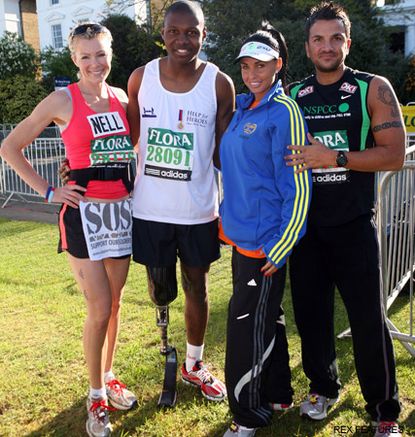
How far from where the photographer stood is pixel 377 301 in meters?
2.59

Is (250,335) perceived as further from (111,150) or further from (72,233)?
(111,150)

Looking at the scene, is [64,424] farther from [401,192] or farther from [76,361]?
[401,192]

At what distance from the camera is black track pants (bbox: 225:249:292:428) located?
2568 millimetres

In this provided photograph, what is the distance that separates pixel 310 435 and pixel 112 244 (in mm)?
1547

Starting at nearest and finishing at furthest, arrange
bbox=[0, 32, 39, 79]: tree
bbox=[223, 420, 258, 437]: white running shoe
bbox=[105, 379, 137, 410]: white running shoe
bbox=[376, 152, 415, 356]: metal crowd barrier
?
1. bbox=[223, 420, 258, 437]: white running shoe
2. bbox=[105, 379, 137, 410]: white running shoe
3. bbox=[376, 152, 415, 356]: metal crowd barrier
4. bbox=[0, 32, 39, 79]: tree

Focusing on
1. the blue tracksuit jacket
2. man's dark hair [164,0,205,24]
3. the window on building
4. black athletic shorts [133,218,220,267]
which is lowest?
black athletic shorts [133,218,220,267]

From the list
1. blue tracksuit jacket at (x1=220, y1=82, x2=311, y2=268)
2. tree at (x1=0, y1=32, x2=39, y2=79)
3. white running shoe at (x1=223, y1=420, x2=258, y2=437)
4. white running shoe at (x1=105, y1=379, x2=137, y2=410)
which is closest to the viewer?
blue tracksuit jacket at (x1=220, y1=82, x2=311, y2=268)

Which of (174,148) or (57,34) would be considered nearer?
(174,148)

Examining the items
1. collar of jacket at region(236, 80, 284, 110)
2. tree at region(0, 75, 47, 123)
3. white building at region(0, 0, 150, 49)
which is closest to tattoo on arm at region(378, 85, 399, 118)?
collar of jacket at region(236, 80, 284, 110)

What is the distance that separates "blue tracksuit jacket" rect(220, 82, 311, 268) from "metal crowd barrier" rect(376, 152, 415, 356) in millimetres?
877

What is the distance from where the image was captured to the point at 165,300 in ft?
10.6

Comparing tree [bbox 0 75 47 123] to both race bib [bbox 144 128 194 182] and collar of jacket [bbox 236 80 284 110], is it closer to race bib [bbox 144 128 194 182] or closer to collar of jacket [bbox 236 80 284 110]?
race bib [bbox 144 128 194 182]

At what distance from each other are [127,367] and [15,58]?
26.1m

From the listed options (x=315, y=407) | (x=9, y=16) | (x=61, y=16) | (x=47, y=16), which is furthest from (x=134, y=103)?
(x=9, y=16)
